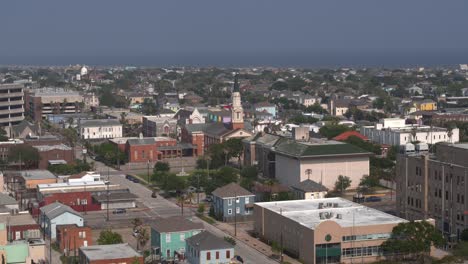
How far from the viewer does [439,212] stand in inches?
1513

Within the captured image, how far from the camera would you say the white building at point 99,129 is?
257ft

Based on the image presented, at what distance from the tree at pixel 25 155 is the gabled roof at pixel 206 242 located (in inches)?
1068

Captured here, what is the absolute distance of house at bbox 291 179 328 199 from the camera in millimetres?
44500

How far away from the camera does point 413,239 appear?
33.3 metres

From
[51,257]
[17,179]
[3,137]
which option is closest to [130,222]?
[51,257]

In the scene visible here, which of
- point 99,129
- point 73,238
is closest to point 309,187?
point 73,238

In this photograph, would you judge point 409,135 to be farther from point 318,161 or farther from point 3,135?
point 3,135

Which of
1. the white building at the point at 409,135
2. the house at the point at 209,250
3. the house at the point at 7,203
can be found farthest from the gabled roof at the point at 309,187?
the white building at the point at 409,135

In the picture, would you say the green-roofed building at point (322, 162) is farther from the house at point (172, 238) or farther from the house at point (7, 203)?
the house at point (7, 203)

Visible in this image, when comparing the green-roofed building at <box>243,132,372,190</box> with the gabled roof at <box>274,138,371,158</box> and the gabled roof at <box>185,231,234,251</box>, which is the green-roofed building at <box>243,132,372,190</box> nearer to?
the gabled roof at <box>274,138,371,158</box>

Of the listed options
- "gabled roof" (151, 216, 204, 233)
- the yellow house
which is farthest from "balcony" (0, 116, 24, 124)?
"gabled roof" (151, 216, 204, 233)

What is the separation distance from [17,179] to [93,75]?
119 meters

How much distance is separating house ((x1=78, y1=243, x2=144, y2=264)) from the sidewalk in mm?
6203

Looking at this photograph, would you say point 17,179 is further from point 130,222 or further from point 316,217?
point 316,217
